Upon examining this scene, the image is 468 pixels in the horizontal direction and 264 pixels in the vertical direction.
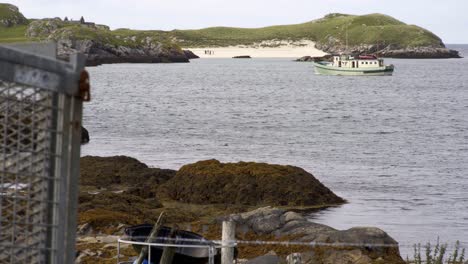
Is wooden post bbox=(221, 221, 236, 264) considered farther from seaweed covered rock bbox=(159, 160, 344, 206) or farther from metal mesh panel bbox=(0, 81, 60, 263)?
seaweed covered rock bbox=(159, 160, 344, 206)

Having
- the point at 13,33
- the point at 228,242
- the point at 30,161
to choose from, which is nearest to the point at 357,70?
the point at 13,33

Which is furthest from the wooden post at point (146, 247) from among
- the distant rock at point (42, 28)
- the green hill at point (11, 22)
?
the green hill at point (11, 22)

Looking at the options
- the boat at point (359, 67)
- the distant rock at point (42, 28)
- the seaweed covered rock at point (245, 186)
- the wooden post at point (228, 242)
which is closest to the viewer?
the wooden post at point (228, 242)

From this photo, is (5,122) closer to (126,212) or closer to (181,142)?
(126,212)

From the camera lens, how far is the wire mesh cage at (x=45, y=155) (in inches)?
160

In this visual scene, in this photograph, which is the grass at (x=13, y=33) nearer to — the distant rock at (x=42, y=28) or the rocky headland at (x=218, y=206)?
the distant rock at (x=42, y=28)

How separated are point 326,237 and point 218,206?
7.20 metres

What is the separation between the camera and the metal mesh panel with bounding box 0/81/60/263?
4.08 m

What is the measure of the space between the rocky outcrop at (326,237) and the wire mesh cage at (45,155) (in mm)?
10081

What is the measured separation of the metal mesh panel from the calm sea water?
585 inches

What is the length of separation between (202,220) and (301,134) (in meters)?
32.4

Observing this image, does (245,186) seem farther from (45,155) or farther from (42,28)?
(42,28)

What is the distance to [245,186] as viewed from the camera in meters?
24.8

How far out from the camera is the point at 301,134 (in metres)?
A: 53.2
